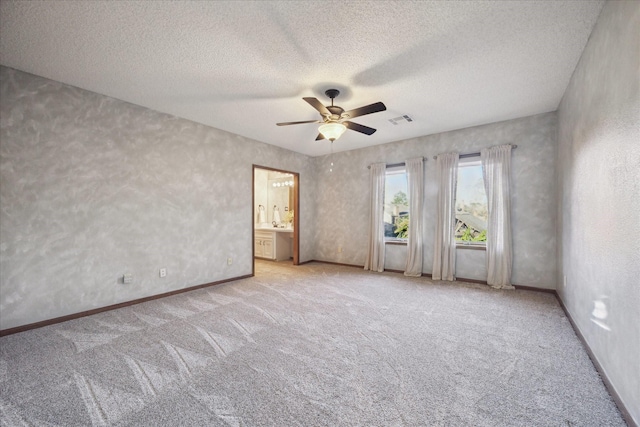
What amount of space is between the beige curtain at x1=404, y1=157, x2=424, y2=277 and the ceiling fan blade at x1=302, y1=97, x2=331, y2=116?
2.68 m

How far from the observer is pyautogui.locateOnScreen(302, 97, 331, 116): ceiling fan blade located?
2678mm

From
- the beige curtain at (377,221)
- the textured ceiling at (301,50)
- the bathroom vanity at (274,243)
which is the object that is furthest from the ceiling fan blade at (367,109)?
the bathroom vanity at (274,243)

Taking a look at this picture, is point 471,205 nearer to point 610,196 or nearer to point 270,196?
point 610,196

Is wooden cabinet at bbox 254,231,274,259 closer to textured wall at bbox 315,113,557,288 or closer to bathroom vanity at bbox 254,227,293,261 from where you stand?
bathroom vanity at bbox 254,227,293,261

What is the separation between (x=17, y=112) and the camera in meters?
2.75

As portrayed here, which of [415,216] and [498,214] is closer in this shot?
[498,214]

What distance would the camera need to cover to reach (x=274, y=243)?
22.2ft

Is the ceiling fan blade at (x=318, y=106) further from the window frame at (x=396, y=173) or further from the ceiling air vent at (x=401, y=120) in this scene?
the window frame at (x=396, y=173)

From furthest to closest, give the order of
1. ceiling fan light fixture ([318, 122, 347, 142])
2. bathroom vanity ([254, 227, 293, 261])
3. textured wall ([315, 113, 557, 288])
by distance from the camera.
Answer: bathroom vanity ([254, 227, 293, 261]), textured wall ([315, 113, 557, 288]), ceiling fan light fixture ([318, 122, 347, 142])

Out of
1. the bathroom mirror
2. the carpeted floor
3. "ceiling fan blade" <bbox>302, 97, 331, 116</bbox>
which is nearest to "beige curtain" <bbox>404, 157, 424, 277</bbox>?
the carpeted floor

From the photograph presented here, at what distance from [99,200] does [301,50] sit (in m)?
2.97

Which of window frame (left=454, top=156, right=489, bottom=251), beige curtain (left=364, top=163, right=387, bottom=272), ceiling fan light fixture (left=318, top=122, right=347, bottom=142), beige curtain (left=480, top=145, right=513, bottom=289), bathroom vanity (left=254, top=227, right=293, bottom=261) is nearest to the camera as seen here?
ceiling fan light fixture (left=318, top=122, right=347, bottom=142)

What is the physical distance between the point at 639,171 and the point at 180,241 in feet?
15.5

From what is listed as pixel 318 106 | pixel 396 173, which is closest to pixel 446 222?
pixel 396 173
